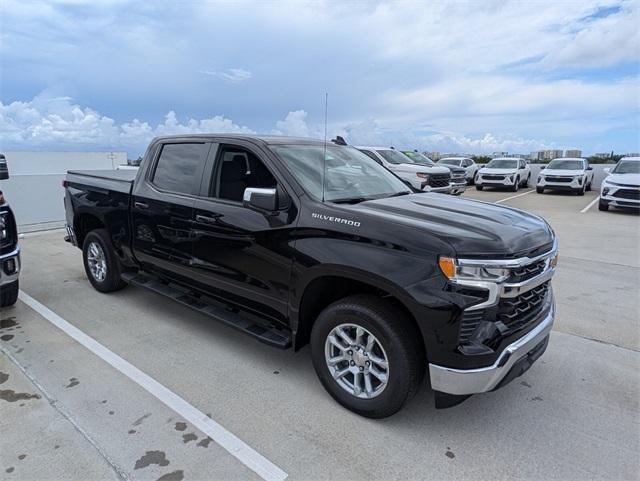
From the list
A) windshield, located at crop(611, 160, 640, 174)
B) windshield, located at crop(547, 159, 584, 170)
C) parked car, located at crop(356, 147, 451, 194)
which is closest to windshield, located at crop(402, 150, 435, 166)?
parked car, located at crop(356, 147, 451, 194)

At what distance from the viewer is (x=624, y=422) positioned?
2.82 metres

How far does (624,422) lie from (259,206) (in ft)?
9.37

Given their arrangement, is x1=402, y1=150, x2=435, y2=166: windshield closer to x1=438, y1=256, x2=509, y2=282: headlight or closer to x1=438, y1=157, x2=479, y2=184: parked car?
x1=438, y1=157, x2=479, y2=184: parked car

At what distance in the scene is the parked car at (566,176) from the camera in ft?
59.9

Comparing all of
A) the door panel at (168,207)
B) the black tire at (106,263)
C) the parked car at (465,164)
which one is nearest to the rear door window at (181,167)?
the door panel at (168,207)

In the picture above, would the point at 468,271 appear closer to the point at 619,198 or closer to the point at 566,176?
the point at 619,198

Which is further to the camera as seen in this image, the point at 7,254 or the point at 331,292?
the point at 7,254

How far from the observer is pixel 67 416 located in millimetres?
2766

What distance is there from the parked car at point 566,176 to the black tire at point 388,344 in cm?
1896

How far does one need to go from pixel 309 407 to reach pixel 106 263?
323 cm

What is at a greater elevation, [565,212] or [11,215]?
[11,215]

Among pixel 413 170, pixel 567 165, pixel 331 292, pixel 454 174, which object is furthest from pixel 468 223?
pixel 567 165

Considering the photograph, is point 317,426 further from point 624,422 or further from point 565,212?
point 565,212

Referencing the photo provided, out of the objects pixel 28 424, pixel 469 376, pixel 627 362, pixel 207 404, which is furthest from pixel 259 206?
pixel 627 362
